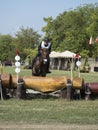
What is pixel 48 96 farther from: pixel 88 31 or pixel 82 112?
pixel 88 31

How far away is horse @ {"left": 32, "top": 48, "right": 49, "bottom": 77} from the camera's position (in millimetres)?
19045

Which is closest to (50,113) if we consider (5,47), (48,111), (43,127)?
(48,111)

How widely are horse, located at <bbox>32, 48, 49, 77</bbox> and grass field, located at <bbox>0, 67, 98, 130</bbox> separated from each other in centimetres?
276

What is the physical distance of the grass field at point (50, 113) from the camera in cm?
1056

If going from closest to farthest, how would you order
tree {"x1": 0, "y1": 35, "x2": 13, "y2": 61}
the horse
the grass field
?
the grass field, the horse, tree {"x1": 0, "y1": 35, "x2": 13, "y2": 61}

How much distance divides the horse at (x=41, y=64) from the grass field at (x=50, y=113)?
9.07 feet

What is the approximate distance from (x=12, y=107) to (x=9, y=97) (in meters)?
2.89

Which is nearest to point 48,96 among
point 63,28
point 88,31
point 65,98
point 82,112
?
point 65,98

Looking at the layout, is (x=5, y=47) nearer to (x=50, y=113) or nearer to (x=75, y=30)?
(x=75, y=30)

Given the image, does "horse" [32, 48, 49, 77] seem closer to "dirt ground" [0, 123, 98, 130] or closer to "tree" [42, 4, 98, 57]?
"dirt ground" [0, 123, 98, 130]

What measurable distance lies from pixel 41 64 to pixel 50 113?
276 inches

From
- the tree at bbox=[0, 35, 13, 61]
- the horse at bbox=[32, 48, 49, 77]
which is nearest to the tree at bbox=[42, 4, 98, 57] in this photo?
the tree at bbox=[0, 35, 13, 61]

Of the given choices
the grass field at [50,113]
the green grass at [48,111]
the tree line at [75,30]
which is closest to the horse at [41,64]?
the grass field at [50,113]

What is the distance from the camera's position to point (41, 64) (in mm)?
19328
